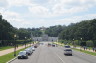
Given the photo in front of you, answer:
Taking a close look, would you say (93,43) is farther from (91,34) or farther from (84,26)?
(84,26)

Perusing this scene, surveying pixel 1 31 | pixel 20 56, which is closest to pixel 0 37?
pixel 1 31

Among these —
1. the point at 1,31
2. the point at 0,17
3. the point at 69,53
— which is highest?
the point at 0,17

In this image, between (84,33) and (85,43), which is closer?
(85,43)

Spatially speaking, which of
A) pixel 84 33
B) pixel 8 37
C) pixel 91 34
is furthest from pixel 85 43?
pixel 8 37

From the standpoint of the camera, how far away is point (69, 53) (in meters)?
51.5

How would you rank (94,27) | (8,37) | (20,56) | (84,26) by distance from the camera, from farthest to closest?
(84,26)
(8,37)
(94,27)
(20,56)

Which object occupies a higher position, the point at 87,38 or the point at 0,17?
the point at 0,17

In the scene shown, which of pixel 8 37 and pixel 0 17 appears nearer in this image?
pixel 0 17

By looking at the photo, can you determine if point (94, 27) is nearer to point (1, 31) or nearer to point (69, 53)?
point (1, 31)

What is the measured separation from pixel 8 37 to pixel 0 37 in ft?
39.0

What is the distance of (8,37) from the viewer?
404ft

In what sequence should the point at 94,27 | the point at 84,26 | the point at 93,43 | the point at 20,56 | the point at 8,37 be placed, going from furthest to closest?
the point at 84,26 < the point at 8,37 < the point at 94,27 < the point at 93,43 < the point at 20,56

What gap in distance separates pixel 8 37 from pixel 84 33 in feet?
133

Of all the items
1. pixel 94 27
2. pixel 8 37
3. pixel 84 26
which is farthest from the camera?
pixel 84 26
